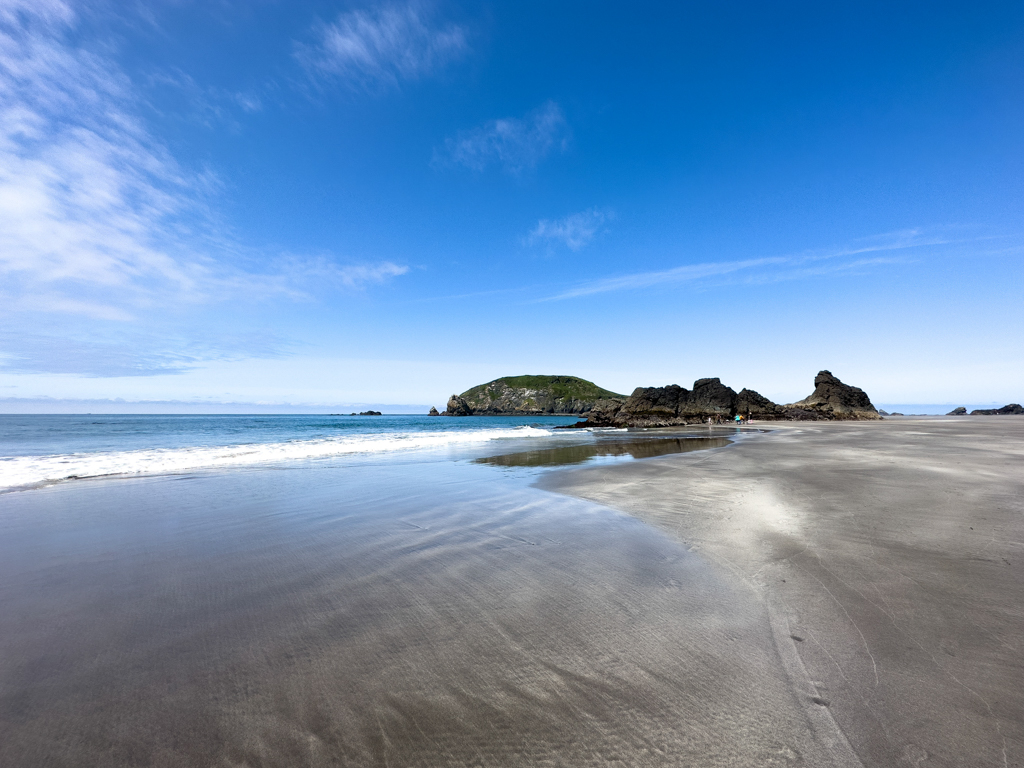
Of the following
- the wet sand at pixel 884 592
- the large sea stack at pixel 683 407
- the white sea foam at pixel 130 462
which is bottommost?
the wet sand at pixel 884 592

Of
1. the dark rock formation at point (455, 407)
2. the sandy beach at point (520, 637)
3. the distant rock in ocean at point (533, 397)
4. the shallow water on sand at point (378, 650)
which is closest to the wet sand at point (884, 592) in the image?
the sandy beach at point (520, 637)

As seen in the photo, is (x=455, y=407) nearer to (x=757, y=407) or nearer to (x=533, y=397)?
(x=533, y=397)

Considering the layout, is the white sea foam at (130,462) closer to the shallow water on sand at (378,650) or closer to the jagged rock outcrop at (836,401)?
the shallow water on sand at (378,650)

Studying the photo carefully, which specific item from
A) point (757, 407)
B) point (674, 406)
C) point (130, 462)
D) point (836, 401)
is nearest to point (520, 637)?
point (130, 462)

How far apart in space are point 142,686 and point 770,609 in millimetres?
5034

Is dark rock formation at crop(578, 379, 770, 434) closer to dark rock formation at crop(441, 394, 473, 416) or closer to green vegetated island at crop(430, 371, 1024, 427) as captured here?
green vegetated island at crop(430, 371, 1024, 427)

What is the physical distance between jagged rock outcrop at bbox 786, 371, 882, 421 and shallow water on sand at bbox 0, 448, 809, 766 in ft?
265

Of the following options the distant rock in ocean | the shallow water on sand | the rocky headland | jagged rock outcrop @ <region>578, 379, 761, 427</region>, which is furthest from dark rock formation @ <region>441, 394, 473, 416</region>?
the shallow water on sand

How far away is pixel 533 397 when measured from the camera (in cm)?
→ 16900

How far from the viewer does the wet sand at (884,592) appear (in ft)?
7.92

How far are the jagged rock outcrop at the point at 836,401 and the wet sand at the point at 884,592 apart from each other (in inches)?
2816

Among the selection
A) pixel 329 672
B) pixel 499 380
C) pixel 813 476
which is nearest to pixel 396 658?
pixel 329 672

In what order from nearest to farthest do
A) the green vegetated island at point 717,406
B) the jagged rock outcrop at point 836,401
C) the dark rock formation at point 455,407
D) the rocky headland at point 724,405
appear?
the green vegetated island at point 717,406, the rocky headland at point 724,405, the jagged rock outcrop at point 836,401, the dark rock formation at point 455,407

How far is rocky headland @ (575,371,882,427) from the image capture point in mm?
64000
